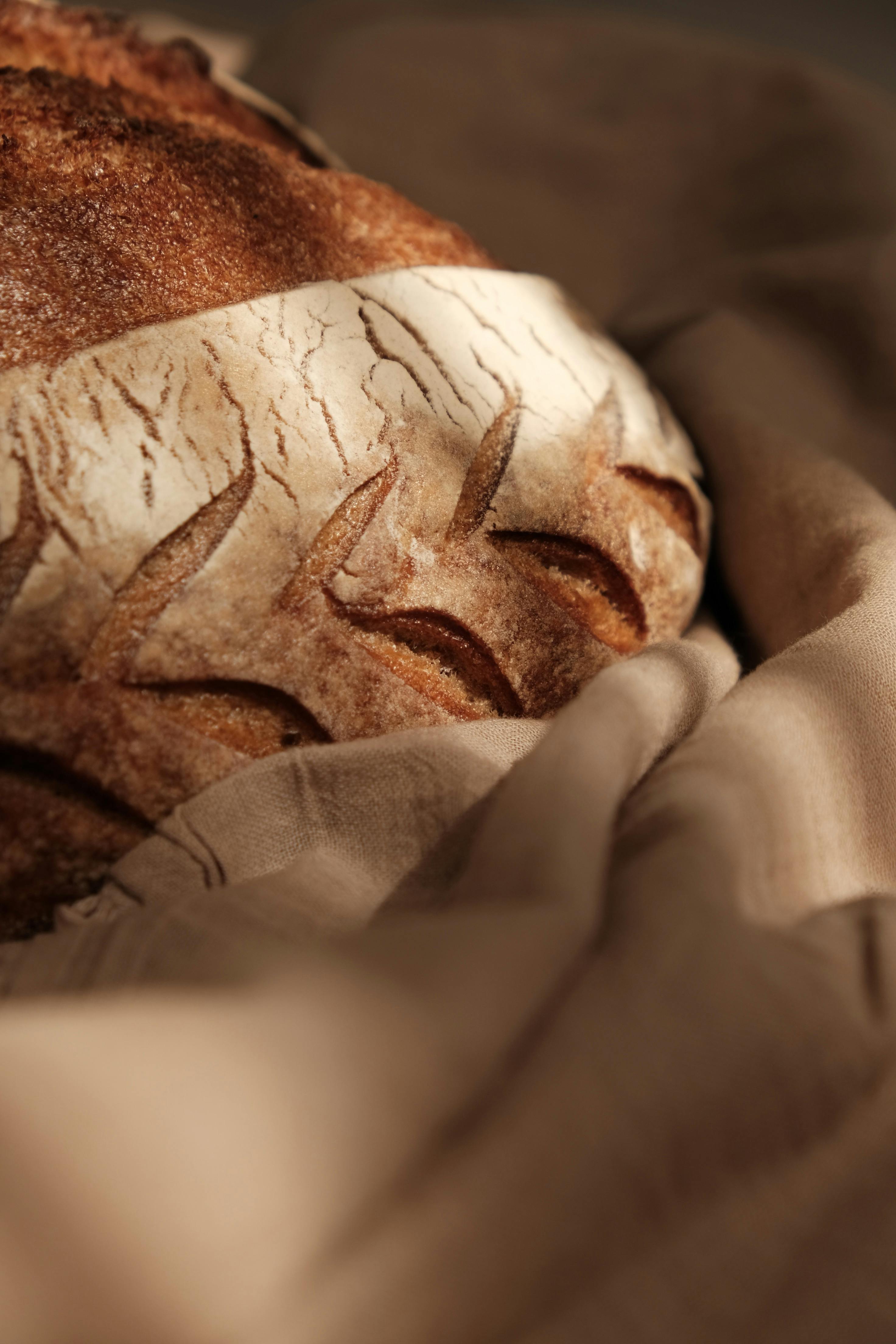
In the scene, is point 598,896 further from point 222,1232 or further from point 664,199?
point 664,199

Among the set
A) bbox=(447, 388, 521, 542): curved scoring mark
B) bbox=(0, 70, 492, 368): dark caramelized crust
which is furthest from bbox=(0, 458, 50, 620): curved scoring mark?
bbox=(447, 388, 521, 542): curved scoring mark

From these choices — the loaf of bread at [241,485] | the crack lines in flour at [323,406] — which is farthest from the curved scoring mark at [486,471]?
the crack lines in flour at [323,406]

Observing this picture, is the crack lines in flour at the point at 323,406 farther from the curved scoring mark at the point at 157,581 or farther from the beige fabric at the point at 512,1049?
the beige fabric at the point at 512,1049

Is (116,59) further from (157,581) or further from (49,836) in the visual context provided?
(49,836)

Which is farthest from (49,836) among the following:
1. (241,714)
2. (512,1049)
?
(512,1049)

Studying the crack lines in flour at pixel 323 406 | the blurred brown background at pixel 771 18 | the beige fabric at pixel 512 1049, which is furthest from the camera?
the blurred brown background at pixel 771 18

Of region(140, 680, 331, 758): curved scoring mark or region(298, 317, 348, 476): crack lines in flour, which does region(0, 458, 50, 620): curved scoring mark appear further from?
region(298, 317, 348, 476): crack lines in flour
